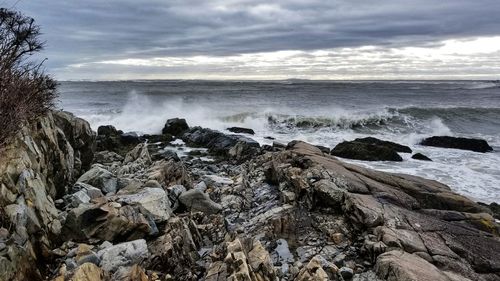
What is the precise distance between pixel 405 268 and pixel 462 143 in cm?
1766

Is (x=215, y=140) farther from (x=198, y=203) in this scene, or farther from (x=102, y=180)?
(x=198, y=203)

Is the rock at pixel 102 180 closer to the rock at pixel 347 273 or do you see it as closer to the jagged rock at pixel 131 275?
the jagged rock at pixel 131 275

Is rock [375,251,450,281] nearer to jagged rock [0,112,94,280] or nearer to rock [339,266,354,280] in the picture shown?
rock [339,266,354,280]

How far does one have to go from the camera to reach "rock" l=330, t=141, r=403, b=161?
673 inches

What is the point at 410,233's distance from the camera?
6.95 meters

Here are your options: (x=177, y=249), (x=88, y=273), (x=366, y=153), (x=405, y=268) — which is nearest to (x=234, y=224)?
(x=177, y=249)

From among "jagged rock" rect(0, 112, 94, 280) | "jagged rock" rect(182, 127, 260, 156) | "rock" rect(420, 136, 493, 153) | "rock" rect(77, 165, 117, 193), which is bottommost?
"rock" rect(420, 136, 493, 153)

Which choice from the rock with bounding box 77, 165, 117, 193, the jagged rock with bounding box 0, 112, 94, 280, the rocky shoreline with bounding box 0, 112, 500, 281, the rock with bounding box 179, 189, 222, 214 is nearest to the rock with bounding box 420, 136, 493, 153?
the rocky shoreline with bounding box 0, 112, 500, 281

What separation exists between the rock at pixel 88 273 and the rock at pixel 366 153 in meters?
13.4

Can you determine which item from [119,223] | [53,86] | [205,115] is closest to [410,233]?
[119,223]

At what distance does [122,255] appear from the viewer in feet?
20.2

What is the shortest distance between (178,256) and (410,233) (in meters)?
3.94

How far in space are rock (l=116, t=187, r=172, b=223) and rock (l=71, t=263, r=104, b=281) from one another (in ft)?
6.60

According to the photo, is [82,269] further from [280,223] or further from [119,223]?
[280,223]
